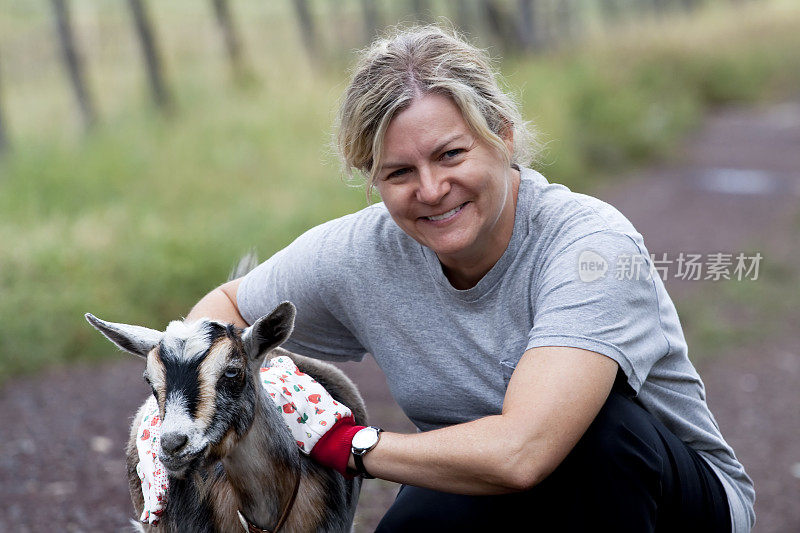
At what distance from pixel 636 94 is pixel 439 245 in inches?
417

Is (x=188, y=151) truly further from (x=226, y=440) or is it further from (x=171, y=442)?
(x=171, y=442)

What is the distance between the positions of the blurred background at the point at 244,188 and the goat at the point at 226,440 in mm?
751

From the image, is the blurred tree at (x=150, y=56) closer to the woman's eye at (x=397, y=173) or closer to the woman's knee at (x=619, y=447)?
the woman's eye at (x=397, y=173)

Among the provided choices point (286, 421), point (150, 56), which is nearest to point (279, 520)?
point (286, 421)

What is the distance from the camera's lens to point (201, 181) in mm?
7781

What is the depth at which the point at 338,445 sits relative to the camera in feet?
7.96

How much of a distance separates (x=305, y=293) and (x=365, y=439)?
582 mm

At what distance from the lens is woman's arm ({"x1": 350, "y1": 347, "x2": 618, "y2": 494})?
2184 mm

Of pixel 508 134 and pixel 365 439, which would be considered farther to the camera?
pixel 508 134

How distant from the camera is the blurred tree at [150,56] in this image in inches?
352

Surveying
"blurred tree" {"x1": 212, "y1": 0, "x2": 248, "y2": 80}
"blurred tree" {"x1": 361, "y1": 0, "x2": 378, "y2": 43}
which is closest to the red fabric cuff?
"blurred tree" {"x1": 212, "y1": 0, "x2": 248, "y2": 80}

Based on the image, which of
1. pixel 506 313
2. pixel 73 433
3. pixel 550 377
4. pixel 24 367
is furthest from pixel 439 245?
pixel 24 367

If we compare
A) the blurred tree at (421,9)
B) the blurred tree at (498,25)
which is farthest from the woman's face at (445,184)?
the blurred tree at (498,25)

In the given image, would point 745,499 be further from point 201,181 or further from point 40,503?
point 201,181
